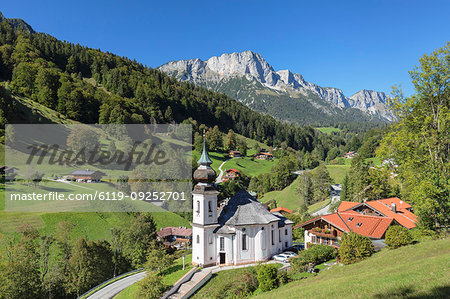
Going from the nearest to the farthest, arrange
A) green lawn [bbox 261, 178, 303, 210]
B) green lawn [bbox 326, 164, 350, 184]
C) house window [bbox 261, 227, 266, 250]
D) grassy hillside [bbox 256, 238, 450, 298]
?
grassy hillside [bbox 256, 238, 450, 298]
house window [bbox 261, 227, 266, 250]
green lawn [bbox 261, 178, 303, 210]
green lawn [bbox 326, 164, 350, 184]

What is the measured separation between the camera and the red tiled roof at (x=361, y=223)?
31797mm

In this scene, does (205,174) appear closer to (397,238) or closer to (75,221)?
(397,238)

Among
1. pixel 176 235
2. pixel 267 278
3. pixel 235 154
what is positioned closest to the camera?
pixel 267 278

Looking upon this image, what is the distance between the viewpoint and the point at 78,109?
103 meters

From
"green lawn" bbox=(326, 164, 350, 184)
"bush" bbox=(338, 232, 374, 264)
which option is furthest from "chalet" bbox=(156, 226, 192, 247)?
"green lawn" bbox=(326, 164, 350, 184)

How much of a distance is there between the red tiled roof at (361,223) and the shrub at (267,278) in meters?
11.6

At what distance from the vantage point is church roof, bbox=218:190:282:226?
110ft

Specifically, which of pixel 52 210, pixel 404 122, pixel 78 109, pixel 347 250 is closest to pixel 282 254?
pixel 347 250

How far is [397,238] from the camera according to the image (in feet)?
78.3

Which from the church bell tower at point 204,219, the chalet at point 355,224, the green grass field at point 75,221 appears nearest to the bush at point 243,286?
the church bell tower at point 204,219

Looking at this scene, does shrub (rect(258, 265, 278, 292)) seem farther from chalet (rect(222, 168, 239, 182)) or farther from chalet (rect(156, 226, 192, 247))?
chalet (rect(222, 168, 239, 182))

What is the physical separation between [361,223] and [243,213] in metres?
14.2

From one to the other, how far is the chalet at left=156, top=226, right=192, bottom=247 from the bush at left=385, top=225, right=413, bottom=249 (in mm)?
37051

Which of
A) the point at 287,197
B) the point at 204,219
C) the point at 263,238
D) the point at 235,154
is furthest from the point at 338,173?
the point at 204,219
